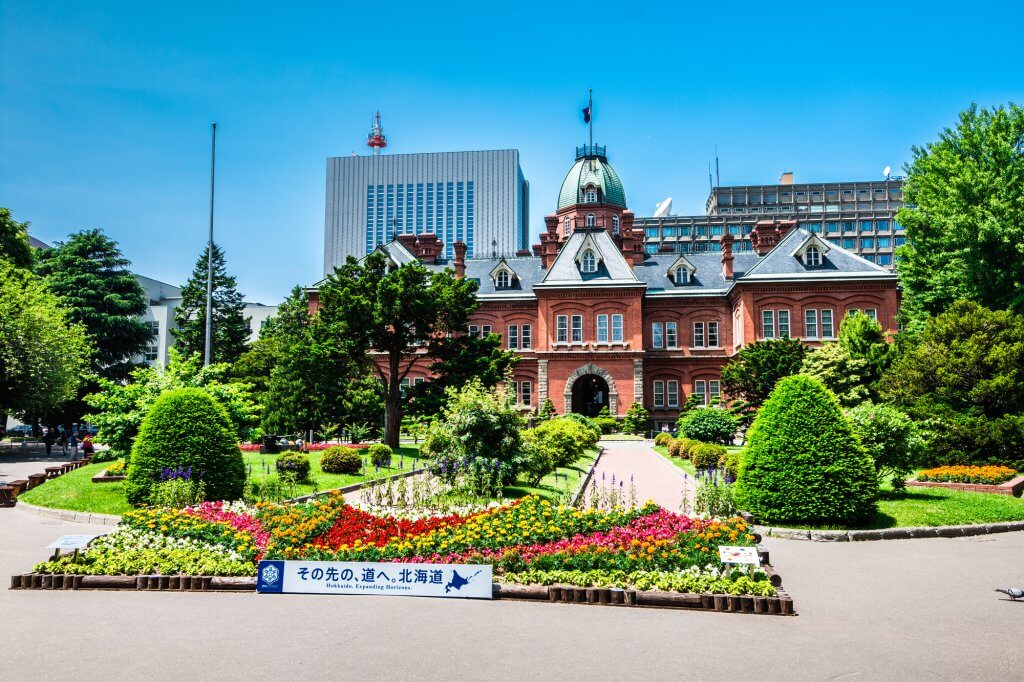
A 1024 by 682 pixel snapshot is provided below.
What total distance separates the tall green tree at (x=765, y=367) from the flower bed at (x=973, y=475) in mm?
17268

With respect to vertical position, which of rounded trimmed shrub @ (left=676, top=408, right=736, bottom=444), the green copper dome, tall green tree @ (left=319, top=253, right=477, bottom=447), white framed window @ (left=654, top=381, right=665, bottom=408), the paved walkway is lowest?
the paved walkway

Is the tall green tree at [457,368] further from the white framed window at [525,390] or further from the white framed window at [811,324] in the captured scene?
the white framed window at [811,324]

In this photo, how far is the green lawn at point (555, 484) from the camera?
1816cm

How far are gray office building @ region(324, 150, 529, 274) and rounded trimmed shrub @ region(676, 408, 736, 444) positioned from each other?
108 meters

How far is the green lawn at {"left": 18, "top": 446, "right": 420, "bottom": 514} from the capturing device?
55.0 ft

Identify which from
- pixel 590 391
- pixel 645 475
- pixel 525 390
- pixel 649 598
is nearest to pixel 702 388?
pixel 590 391

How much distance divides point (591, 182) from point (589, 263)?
19853mm

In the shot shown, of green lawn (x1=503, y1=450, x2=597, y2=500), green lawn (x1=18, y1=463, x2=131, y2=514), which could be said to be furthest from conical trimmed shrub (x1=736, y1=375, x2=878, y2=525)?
green lawn (x1=18, y1=463, x2=131, y2=514)

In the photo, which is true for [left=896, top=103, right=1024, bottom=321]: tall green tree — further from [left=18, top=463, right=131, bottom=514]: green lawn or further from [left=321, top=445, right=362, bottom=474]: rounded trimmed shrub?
[left=18, top=463, right=131, bottom=514]: green lawn

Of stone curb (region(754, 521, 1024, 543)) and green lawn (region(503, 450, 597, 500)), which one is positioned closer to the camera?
stone curb (region(754, 521, 1024, 543))

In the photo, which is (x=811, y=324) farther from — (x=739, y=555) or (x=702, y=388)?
(x=739, y=555)

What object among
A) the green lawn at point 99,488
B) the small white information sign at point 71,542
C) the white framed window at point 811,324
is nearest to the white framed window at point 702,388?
the white framed window at point 811,324

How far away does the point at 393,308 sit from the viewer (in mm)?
29938

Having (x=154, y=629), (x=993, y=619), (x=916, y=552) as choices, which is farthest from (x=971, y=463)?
(x=154, y=629)
